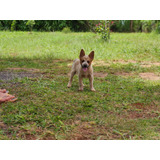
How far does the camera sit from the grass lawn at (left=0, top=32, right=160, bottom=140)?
3.37 meters

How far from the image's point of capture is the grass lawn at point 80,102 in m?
3.37

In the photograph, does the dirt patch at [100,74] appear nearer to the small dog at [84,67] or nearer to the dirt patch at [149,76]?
the dirt patch at [149,76]

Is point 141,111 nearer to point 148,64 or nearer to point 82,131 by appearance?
point 82,131

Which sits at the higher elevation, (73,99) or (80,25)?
(80,25)

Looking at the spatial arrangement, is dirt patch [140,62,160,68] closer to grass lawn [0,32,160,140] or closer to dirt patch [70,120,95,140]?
grass lawn [0,32,160,140]

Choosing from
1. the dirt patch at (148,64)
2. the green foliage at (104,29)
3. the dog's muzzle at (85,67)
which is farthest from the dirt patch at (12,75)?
the green foliage at (104,29)

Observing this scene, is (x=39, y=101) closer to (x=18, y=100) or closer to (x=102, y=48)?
(x=18, y=100)

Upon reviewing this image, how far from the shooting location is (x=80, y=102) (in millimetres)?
4484

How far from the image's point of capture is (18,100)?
4469 mm

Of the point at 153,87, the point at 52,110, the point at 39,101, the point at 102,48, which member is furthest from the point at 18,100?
the point at 102,48

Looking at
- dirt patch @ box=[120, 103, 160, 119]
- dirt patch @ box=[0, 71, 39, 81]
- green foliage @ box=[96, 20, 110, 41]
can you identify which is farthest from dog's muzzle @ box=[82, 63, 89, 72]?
green foliage @ box=[96, 20, 110, 41]
